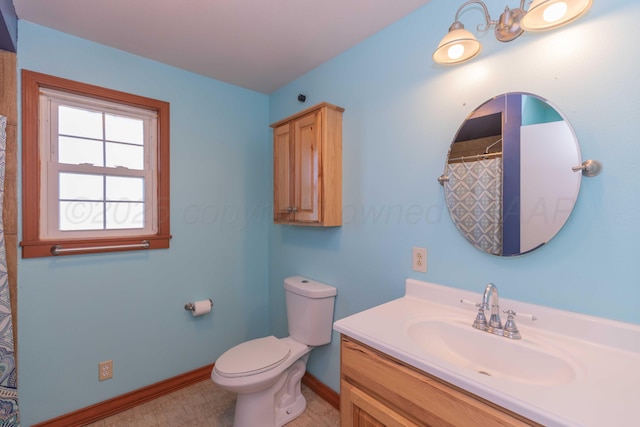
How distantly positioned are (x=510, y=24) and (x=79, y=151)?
7.64ft

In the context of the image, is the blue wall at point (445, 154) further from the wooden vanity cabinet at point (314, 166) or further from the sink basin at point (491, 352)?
the sink basin at point (491, 352)

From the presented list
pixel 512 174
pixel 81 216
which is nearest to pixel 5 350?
pixel 81 216

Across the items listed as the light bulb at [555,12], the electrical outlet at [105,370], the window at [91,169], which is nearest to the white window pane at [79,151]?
the window at [91,169]

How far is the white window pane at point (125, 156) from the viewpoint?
1.86 m

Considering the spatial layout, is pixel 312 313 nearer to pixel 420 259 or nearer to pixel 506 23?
pixel 420 259

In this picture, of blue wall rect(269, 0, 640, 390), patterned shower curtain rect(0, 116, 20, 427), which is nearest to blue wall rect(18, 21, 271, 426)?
patterned shower curtain rect(0, 116, 20, 427)

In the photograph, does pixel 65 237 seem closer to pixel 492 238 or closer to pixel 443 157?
pixel 443 157

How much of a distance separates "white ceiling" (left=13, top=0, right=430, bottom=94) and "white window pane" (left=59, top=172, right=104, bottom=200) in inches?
32.2

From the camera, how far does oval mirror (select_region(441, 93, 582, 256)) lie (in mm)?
1021

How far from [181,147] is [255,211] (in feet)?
2.46

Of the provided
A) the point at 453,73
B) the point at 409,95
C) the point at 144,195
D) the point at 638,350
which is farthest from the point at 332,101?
the point at 638,350

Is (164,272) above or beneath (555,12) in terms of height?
beneath

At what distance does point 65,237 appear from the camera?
1.71m

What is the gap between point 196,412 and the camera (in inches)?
71.7
